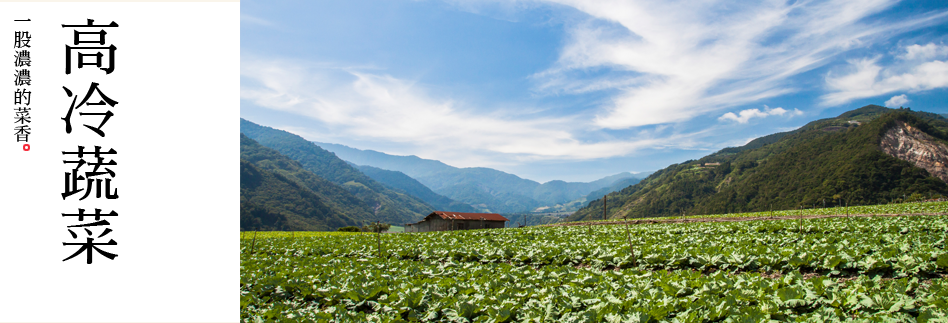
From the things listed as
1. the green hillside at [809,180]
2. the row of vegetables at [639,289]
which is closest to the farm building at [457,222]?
the row of vegetables at [639,289]

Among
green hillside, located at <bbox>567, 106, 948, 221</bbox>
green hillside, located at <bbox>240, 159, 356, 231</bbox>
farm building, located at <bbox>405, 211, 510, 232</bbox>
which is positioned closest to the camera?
farm building, located at <bbox>405, 211, 510, 232</bbox>

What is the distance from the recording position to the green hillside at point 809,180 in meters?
99.0

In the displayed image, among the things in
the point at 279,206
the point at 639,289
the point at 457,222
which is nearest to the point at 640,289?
the point at 639,289

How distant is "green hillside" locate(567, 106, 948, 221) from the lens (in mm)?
99000

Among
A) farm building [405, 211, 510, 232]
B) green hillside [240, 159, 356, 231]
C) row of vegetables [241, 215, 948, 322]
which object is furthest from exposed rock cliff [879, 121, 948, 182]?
green hillside [240, 159, 356, 231]

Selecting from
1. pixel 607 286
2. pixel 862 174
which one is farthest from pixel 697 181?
pixel 607 286

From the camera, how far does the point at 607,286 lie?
23.8 feet

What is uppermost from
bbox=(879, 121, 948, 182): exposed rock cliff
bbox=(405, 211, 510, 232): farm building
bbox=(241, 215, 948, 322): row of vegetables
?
bbox=(879, 121, 948, 182): exposed rock cliff

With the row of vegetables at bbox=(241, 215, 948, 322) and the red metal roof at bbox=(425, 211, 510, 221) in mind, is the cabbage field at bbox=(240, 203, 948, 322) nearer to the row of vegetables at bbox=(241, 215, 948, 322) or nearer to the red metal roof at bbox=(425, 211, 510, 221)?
the row of vegetables at bbox=(241, 215, 948, 322)

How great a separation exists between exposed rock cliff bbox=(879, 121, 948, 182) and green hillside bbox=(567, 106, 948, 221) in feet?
9.26

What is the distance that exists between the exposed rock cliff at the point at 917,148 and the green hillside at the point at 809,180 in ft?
9.26

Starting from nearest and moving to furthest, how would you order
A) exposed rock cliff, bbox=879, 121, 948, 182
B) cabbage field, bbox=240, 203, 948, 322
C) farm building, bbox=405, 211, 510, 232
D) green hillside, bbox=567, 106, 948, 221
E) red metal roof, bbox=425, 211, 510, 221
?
cabbage field, bbox=240, 203, 948, 322
farm building, bbox=405, 211, 510, 232
red metal roof, bbox=425, 211, 510, 221
green hillside, bbox=567, 106, 948, 221
exposed rock cliff, bbox=879, 121, 948, 182

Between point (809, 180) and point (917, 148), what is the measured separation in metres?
31.7

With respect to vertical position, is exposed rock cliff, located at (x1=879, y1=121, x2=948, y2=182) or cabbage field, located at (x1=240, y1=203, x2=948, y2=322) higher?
exposed rock cliff, located at (x1=879, y1=121, x2=948, y2=182)
